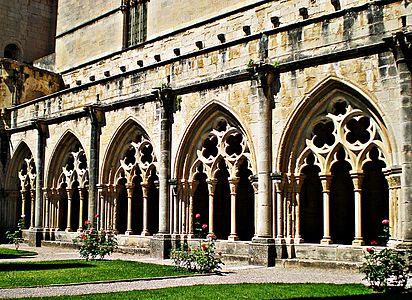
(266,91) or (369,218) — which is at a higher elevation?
(266,91)

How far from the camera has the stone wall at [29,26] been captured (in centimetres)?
3003

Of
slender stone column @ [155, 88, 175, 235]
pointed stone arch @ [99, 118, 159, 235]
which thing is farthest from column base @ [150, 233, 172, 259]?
pointed stone arch @ [99, 118, 159, 235]

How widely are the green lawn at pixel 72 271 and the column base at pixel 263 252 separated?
2.01 m

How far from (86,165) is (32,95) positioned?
277 inches

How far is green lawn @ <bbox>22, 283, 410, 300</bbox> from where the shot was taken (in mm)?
9094

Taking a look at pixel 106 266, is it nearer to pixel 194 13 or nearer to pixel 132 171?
pixel 132 171

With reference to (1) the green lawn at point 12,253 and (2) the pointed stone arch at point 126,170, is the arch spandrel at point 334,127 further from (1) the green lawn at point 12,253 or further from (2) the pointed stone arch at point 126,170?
(1) the green lawn at point 12,253

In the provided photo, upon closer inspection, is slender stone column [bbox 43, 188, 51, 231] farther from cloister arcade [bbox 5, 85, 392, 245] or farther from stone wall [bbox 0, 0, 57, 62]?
stone wall [bbox 0, 0, 57, 62]

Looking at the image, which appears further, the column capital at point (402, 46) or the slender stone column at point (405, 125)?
the column capital at point (402, 46)

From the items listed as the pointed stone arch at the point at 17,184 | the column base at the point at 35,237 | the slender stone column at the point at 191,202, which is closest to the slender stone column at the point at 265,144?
the slender stone column at the point at 191,202

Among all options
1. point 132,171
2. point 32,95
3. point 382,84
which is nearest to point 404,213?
point 382,84

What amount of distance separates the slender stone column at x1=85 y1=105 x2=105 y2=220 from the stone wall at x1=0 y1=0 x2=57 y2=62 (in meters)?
12.3

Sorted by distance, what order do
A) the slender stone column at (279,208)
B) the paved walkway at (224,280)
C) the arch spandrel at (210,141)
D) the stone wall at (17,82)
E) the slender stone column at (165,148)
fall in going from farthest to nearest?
the stone wall at (17,82), the slender stone column at (165,148), the arch spandrel at (210,141), the slender stone column at (279,208), the paved walkway at (224,280)

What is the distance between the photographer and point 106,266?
13.9m
